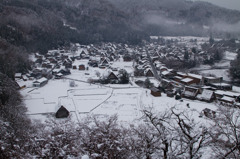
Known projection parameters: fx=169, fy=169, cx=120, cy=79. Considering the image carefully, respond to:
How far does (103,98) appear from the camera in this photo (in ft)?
43.1

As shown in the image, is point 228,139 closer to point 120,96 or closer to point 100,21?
point 120,96

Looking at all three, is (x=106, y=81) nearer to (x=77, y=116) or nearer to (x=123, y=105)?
(x=123, y=105)

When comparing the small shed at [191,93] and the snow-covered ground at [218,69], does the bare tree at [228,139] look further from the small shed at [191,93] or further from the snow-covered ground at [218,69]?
the snow-covered ground at [218,69]

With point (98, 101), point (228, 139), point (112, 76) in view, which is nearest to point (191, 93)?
point (98, 101)

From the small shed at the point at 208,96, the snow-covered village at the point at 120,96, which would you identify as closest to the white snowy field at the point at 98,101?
the snow-covered village at the point at 120,96

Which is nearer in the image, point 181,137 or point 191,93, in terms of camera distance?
point 181,137

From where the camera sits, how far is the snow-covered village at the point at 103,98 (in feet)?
13.0

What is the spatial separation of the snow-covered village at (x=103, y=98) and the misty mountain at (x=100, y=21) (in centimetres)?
41

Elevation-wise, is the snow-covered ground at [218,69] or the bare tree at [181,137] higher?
the bare tree at [181,137]

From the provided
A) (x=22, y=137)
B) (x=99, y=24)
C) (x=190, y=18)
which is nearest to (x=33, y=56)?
(x=22, y=137)

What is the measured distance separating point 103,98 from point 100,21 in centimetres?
5210

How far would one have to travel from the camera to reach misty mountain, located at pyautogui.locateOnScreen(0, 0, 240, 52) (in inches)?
1273

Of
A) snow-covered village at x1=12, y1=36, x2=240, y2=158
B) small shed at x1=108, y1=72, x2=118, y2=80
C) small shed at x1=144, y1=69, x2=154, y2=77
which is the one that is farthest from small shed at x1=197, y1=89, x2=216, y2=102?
small shed at x1=108, y1=72, x2=118, y2=80

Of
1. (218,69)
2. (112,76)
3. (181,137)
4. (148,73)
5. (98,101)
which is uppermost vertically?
(181,137)
